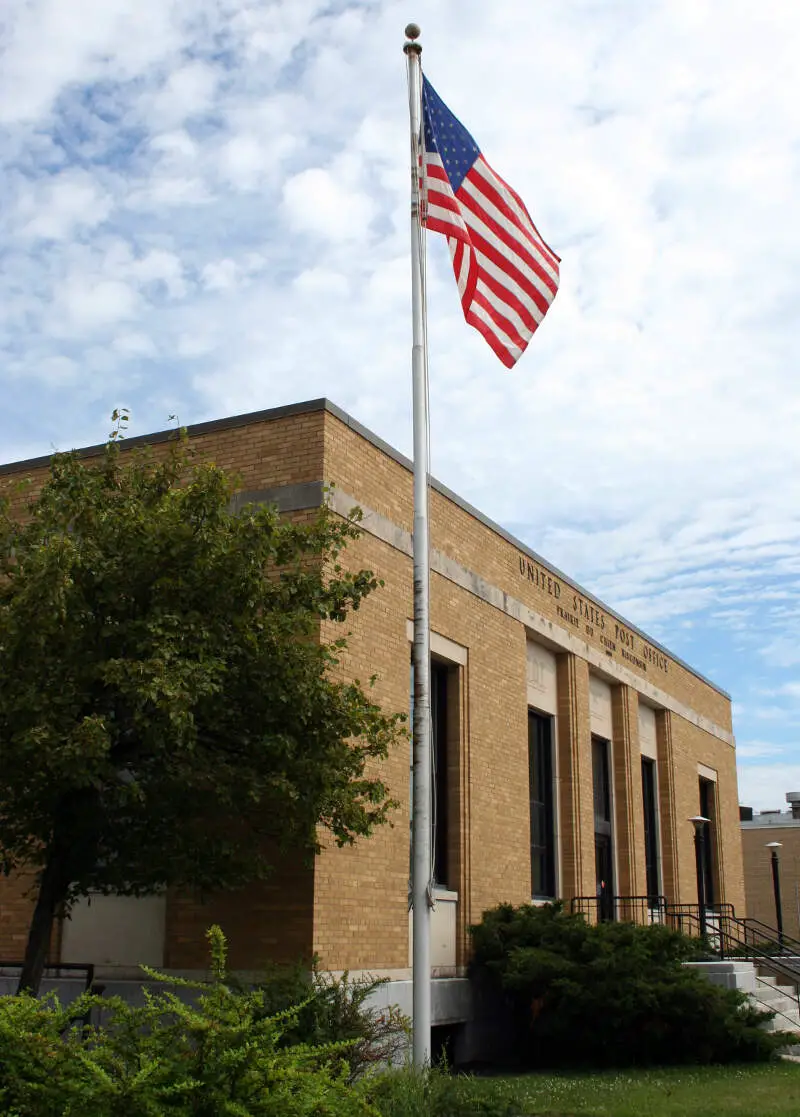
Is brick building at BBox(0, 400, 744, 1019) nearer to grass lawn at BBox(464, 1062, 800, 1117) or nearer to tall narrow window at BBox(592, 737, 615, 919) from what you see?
tall narrow window at BBox(592, 737, 615, 919)

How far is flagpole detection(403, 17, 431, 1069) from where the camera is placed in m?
10.9

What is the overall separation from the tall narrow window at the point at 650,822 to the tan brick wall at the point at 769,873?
3924 cm

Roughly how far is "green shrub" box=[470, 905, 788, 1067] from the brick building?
4.05 ft

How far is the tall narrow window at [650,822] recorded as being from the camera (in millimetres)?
27641

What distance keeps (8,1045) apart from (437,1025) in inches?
429

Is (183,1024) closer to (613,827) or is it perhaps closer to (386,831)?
(386,831)

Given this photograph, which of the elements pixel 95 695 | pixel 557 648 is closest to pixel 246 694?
pixel 95 695

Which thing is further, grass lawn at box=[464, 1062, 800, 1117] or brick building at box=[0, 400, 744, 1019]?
brick building at box=[0, 400, 744, 1019]

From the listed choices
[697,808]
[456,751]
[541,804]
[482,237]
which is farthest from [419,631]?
[697,808]

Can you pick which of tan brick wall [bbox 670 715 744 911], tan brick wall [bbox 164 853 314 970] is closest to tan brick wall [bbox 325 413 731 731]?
tan brick wall [bbox 670 715 744 911]

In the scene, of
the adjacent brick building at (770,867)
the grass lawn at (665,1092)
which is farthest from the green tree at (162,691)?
the adjacent brick building at (770,867)

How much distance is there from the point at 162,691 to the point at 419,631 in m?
2.71

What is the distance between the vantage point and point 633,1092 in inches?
524

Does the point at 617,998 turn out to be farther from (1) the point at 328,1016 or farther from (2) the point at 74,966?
(2) the point at 74,966
